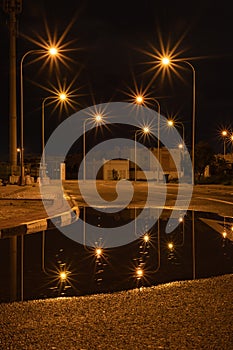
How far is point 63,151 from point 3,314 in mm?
99025

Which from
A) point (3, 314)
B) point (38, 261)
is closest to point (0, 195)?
point (38, 261)

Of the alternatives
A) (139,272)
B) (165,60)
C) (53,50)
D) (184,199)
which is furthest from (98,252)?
(165,60)

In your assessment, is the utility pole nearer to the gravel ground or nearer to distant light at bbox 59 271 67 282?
distant light at bbox 59 271 67 282

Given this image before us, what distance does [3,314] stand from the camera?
5.37 meters

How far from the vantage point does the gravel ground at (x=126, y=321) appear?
4.52 m

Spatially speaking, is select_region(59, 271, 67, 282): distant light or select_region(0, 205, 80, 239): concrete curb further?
select_region(0, 205, 80, 239): concrete curb

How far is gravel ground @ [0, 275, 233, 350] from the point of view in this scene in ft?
14.8

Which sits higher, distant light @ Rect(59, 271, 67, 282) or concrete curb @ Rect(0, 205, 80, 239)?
concrete curb @ Rect(0, 205, 80, 239)

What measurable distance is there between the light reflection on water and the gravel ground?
0.62 metres

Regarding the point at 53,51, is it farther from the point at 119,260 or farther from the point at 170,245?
the point at 119,260

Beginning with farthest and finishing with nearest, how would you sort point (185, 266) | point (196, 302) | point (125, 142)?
point (125, 142)
point (185, 266)
point (196, 302)

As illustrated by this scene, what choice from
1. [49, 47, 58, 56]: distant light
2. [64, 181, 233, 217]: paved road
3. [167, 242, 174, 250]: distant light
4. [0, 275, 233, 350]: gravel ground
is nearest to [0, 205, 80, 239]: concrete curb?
[167, 242, 174, 250]: distant light

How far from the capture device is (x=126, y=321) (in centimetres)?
515

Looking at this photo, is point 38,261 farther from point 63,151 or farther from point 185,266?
point 63,151
